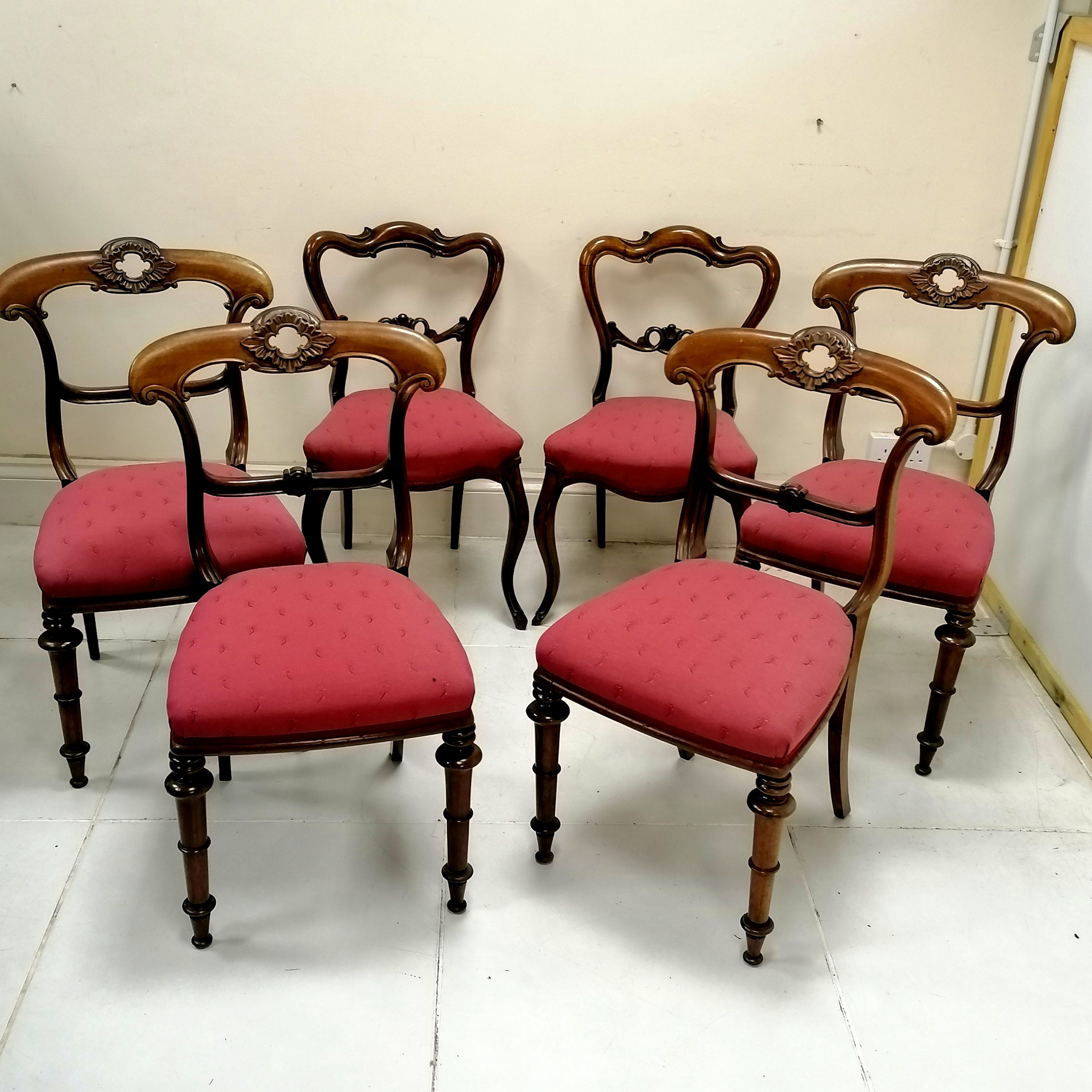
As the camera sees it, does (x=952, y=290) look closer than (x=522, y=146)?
Answer: Yes

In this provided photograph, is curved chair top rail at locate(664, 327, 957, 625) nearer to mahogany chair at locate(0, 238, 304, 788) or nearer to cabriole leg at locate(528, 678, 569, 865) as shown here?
cabriole leg at locate(528, 678, 569, 865)

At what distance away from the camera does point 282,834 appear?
6.77 ft

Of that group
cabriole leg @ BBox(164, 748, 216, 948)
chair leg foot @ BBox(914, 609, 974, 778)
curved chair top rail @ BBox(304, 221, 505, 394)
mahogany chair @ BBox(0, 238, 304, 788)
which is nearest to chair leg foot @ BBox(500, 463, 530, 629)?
curved chair top rail @ BBox(304, 221, 505, 394)

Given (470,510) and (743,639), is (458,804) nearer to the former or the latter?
(743,639)

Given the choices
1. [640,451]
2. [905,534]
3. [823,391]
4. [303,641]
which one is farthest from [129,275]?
[905,534]

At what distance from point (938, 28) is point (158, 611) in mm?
2330

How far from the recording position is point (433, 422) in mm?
2604

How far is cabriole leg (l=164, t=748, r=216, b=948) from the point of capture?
169 cm

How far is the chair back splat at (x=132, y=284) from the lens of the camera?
2232mm

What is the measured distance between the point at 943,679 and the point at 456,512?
1386 millimetres

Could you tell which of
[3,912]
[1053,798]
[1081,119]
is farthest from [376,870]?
[1081,119]

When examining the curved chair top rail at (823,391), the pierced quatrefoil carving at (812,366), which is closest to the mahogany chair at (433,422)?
the curved chair top rail at (823,391)

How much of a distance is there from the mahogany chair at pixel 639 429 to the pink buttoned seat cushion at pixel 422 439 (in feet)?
0.46

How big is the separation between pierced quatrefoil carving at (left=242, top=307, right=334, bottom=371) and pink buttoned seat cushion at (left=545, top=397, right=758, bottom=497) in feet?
2.71
